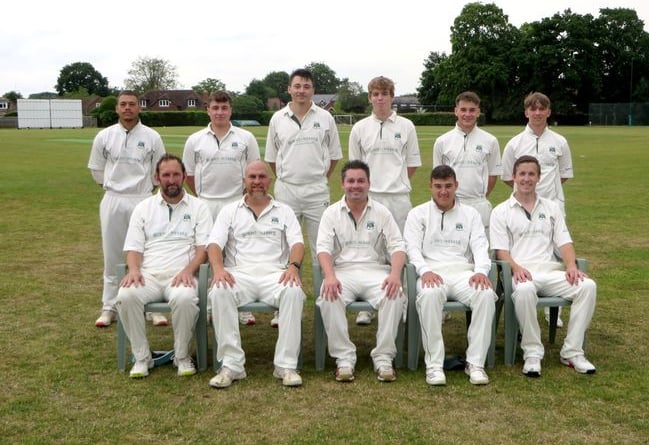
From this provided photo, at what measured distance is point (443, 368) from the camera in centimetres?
494

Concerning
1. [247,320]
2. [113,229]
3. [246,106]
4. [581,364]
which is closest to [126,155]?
[113,229]

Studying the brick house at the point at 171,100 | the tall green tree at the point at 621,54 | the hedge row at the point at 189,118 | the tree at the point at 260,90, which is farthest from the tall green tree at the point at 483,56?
the tree at the point at 260,90

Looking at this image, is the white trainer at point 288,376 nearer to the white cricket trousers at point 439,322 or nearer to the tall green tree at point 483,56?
the white cricket trousers at point 439,322

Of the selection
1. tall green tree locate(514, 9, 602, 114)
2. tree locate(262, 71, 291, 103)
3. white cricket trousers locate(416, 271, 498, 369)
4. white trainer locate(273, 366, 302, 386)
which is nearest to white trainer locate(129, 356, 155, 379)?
white trainer locate(273, 366, 302, 386)

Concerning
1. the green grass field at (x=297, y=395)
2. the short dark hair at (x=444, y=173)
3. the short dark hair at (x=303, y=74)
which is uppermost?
the short dark hair at (x=303, y=74)

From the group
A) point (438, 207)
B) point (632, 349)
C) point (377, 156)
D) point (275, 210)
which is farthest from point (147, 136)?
point (632, 349)

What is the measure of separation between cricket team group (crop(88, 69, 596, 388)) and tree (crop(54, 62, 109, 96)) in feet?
381

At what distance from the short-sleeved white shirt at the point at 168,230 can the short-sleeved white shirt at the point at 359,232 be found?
928 mm

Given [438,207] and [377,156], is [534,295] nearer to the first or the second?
[438,207]

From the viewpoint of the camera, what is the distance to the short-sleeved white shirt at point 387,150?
6.03 metres

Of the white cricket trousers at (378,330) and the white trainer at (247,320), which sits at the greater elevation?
the white cricket trousers at (378,330)

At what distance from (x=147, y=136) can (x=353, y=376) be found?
2904mm

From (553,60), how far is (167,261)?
6712 cm

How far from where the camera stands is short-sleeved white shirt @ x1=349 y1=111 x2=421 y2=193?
6027mm
